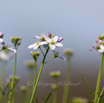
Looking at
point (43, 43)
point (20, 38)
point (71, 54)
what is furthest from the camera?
point (71, 54)

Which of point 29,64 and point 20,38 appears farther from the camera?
point 29,64

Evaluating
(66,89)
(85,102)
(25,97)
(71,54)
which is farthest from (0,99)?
(71,54)

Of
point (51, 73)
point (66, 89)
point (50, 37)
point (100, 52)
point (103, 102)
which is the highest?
point (50, 37)

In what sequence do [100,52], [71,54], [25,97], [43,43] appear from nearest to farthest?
[43,43] < [100,52] < [25,97] < [71,54]

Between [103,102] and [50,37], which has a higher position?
[50,37]

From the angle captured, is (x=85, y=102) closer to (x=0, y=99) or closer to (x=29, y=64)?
(x=0, y=99)

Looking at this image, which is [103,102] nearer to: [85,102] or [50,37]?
[85,102]

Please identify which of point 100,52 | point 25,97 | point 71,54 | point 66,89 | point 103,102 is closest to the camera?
point 103,102

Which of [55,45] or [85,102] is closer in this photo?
[55,45]

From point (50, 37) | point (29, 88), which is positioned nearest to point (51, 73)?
point (29, 88)
